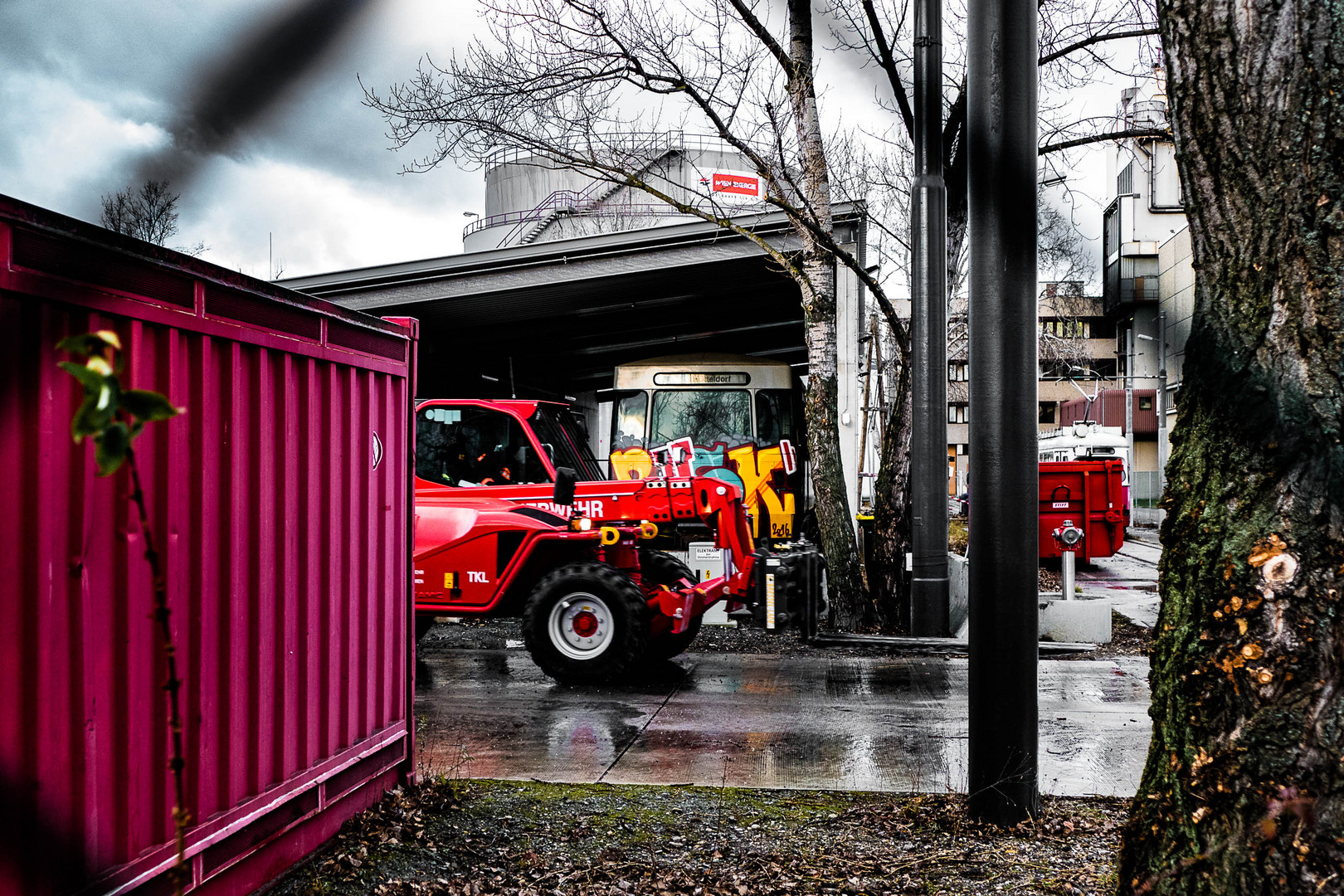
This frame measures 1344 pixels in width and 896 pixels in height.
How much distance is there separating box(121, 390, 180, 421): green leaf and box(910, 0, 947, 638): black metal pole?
968 centimetres

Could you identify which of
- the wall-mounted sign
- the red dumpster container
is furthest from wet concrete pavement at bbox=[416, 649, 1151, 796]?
the red dumpster container

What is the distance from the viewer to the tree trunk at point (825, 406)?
11.0m

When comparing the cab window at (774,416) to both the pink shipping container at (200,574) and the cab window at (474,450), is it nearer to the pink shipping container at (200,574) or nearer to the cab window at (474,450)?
the cab window at (474,450)

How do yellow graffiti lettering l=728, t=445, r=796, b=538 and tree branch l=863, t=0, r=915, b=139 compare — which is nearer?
tree branch l=863, t=0, r=915, b=139

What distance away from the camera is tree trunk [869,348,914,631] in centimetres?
1135

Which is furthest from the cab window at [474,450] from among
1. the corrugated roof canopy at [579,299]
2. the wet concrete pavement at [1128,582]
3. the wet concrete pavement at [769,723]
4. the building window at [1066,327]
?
the building window at [1066,327]

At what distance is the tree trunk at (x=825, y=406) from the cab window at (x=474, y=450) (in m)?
3.26

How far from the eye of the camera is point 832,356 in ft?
36.8

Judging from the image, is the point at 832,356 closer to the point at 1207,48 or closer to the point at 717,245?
the point at 717,245

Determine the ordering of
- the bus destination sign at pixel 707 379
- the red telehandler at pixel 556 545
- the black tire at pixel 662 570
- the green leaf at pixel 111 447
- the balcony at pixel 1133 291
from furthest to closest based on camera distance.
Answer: the balcony at pixel 1133 291 < the bus destination sign at pixel 707 379 < the black tire at pixel 662 570 < the red telehandler at pixel 556 545 < the green leaf at pixel 111 447

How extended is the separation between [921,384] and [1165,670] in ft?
24.8

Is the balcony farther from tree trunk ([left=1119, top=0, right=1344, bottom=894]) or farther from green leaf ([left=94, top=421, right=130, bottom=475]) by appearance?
green leaf ([left=94, top=421, right=130, bottom=475])

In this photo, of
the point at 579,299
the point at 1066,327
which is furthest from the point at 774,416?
the point at 1066,327

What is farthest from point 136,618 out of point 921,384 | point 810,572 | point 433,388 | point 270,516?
point 433,388
